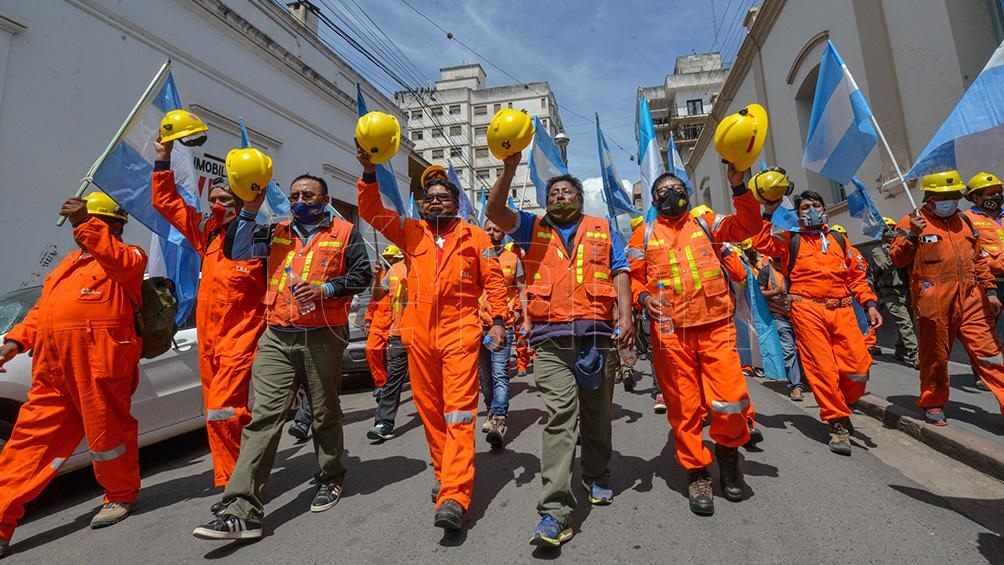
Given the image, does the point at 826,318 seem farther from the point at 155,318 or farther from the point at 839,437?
the point at 155,318

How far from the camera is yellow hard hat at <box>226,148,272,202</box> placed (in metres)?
3.14

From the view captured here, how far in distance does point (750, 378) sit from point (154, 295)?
7.21 m

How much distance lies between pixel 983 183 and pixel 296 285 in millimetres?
6030

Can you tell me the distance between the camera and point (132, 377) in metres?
3.48

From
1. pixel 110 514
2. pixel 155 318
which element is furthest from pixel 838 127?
pixel 110 514

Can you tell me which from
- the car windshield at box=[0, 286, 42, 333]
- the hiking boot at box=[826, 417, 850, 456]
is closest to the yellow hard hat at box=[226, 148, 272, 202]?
the car windshield at box=[0, 286, 42, 333]

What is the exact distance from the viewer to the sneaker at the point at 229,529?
2.59 meters

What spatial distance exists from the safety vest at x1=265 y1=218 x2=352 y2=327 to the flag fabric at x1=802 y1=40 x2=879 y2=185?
13.0 feet

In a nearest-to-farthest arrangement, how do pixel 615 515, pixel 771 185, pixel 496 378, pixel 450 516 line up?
pixel 450 516 < pixel 615 515 < pixel 771 185 < pixel 496 378

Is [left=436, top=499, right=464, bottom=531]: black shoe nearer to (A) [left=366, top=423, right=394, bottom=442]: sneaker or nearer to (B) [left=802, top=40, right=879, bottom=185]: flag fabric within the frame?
(A) [left=366, top=423, right=394, bottom=442]: sneaker

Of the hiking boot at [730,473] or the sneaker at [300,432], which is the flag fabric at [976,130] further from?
the sneaker at [300,432]

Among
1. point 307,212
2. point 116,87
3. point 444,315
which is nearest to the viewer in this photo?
point 444,315

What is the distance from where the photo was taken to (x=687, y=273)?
3.23 metres

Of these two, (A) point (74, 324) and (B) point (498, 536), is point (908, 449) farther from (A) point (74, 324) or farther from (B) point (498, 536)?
(A) point (74, 324)
